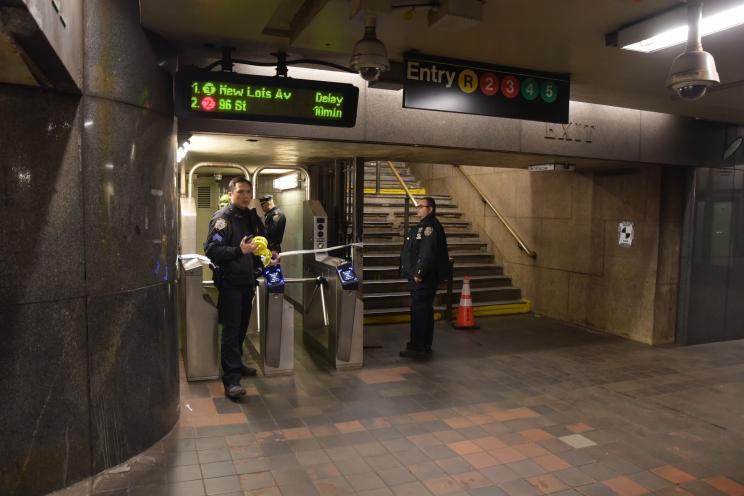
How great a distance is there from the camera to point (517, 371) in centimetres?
587

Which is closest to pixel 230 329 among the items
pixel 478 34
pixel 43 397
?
pixel 43 397

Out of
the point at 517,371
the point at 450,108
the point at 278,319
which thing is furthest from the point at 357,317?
the point at 450,108

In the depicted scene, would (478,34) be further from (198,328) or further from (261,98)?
(198,328)

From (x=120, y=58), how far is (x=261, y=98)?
99 cm

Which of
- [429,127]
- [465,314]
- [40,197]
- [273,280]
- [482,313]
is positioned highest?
[429,127]

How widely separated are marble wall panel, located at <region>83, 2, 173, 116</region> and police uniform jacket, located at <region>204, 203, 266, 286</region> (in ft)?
4.20

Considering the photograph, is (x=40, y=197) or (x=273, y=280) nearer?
(x=40, y=197)

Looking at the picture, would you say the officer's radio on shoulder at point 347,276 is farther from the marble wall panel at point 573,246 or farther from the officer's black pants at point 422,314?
the marble wall panel at point 573,246

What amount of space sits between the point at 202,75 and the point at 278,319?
8.12 ft

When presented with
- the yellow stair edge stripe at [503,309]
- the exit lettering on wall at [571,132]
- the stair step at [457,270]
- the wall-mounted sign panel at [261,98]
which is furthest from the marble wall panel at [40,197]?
the yellow stair edge stripe at [503,309]

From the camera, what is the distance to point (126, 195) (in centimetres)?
357

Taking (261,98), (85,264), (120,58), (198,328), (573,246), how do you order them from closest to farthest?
(85,264) → (120,58) → (261,98) → (198,328) → (573,246)

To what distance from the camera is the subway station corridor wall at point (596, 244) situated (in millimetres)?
7316

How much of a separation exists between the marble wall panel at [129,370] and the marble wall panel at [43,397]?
84 mm
